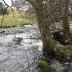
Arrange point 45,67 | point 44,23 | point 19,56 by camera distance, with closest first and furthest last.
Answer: point 45,67
point 44,23
point 19,56

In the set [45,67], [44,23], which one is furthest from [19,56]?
[45,67]

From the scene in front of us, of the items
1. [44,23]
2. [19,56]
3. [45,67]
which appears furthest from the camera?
[19,56]

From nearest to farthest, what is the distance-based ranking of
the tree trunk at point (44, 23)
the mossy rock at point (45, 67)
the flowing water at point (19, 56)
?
1. the mossy rock at point (45, 67)
2. the flowing water at point (19, 56)
3. the tree trunk at point (44, 23)

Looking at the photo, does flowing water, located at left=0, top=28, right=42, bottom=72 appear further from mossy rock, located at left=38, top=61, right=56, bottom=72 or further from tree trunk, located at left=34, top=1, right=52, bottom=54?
tree trunk, located at left=34, top=1, right=52, bottom=54

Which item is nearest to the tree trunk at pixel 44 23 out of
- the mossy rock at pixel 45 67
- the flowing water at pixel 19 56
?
the flowing water at pixel 19 56

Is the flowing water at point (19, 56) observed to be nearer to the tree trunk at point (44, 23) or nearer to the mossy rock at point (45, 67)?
the mossy rock at point (45, 67)

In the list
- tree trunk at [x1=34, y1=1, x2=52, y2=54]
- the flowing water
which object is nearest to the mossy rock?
the flowing water

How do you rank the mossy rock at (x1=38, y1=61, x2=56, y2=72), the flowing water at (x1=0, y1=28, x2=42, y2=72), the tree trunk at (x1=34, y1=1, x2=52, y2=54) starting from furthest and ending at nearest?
the tree trunk at (x1=34, y1=1, x2=52, y2=54), the flowing water at (x1=0, y1=28, x2=42, y2=72), the mossy rock at (x1=38, y1=61, x2=56, y2=72)

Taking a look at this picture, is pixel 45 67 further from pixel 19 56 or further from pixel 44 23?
pixel 19 56

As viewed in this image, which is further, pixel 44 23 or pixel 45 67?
pixel 44 23

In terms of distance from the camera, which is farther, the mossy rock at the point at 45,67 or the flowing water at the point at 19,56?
the flowing water at the point at 19,56

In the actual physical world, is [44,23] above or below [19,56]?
above

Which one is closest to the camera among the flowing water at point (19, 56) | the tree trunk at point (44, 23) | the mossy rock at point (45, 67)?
the mossy rock at point (45, 67)

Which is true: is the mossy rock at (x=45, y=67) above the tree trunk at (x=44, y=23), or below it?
below
